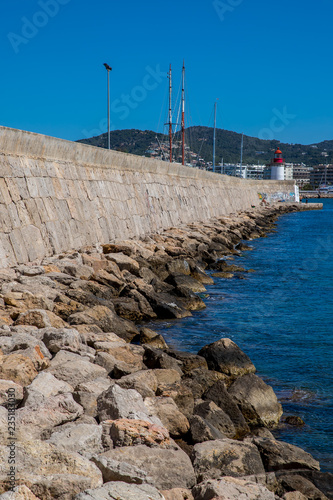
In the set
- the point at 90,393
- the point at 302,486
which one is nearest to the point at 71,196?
the point at 90,393

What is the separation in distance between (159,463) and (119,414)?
0.62 metres

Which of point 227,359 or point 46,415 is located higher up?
point 46,415

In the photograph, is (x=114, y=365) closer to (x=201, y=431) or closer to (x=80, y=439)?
(x=201, y=431)

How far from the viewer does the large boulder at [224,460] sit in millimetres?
4140

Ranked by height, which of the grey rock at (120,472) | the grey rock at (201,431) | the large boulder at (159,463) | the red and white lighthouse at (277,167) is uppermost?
the red and white lighthouse at (277,167)

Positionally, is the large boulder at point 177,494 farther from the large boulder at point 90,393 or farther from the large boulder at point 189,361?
the large boulder at point 189,361

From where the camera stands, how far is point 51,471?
3.31m

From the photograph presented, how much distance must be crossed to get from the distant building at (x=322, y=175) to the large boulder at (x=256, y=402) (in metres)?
148

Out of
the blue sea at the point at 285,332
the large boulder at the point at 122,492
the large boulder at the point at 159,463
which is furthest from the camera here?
the blue sea at the point at 285,332

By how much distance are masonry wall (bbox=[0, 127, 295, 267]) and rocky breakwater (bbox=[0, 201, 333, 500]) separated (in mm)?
1263

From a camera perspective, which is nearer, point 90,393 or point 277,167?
point 90,393

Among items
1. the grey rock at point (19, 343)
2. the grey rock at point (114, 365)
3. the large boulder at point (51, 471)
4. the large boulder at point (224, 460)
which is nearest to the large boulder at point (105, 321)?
the grey rock at point (114, 365)

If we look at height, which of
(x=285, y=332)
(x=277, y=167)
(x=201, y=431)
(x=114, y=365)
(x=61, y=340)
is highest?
(x=277, y=167)

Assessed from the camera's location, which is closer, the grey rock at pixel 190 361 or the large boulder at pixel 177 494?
the large boulder at pixel 177 494
